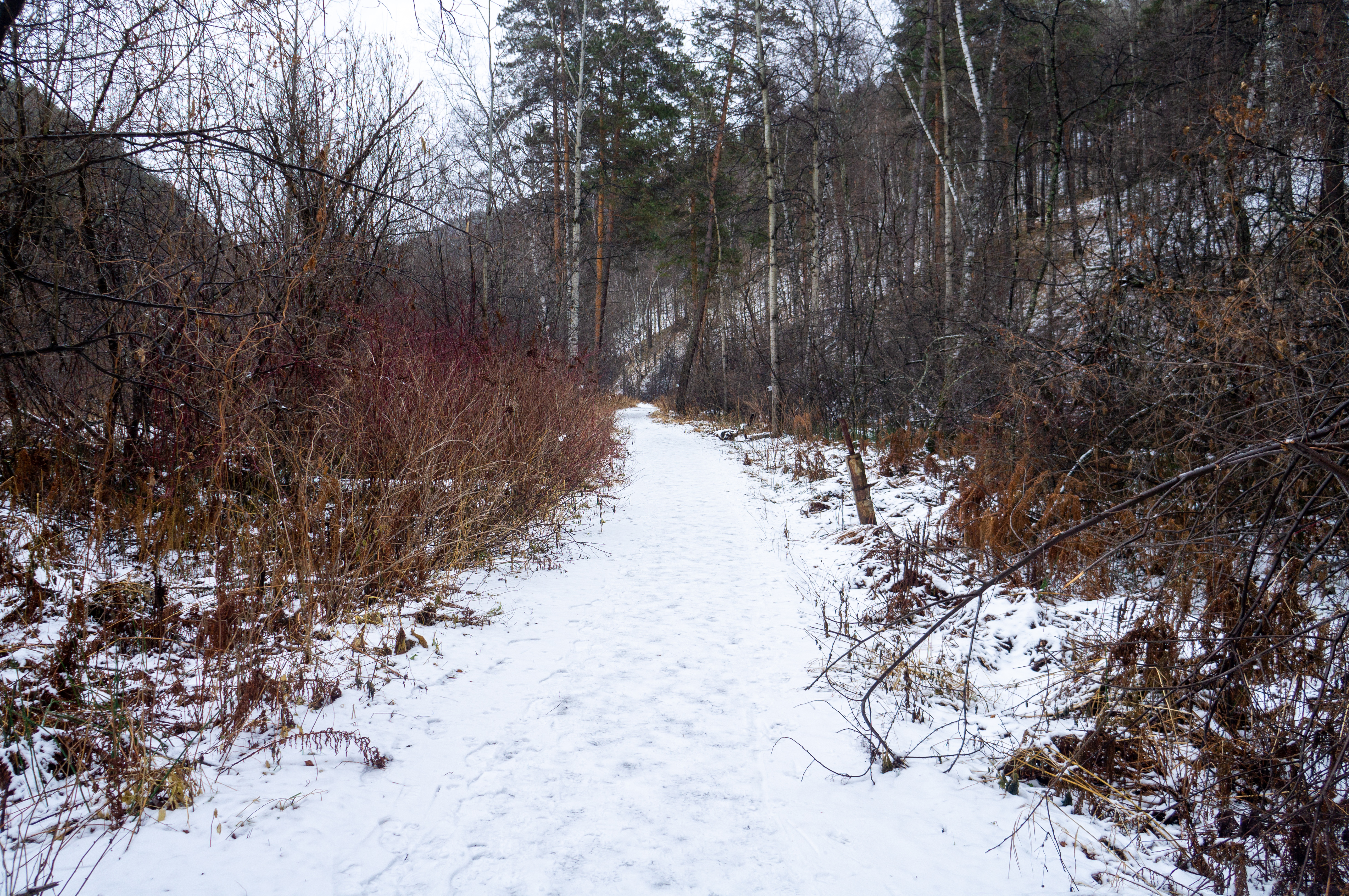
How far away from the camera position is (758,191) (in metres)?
18.1

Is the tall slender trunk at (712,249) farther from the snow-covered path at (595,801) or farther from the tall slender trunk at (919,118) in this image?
the snow-covered path at (595,801)

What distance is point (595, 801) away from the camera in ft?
7.79

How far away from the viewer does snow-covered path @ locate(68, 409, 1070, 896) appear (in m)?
1.96

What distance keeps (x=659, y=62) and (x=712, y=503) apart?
51.0 feet

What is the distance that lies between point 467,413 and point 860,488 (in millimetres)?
3759

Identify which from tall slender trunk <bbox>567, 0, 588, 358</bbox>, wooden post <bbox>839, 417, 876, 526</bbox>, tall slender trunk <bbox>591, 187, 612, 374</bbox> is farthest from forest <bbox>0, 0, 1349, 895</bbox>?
tall slender trunk <bbox>591, 187, 612, 374</bbox>

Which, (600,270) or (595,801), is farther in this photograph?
(600,270)

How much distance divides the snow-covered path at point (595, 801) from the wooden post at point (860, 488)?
8.44 ft

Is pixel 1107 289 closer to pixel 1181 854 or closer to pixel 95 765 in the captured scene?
pixel 1181 854

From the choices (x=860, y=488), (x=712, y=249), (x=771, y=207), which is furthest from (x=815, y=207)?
(x=712, y=249)

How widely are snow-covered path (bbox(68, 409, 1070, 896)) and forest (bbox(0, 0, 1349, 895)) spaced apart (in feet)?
0.75

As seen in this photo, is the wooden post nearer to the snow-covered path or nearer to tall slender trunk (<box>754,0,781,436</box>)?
the snow-covered path

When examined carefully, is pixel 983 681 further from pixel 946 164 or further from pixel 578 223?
pixel 578 223

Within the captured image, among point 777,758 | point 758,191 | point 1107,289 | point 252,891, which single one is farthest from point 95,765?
point 758,191
